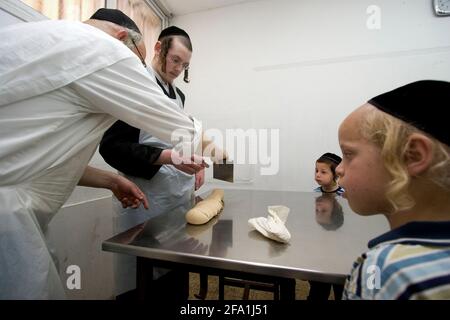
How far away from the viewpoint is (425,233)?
0.39 metres

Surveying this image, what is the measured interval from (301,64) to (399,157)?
1.85 m

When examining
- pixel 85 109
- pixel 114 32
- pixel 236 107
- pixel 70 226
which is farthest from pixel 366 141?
pixel 236 107

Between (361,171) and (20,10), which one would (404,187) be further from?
(20,10)

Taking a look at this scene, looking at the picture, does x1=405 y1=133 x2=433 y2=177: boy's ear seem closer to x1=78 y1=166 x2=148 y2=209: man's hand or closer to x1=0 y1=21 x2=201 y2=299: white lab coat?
x1=0 y1=21 x2=201 y2=299: white lab coat

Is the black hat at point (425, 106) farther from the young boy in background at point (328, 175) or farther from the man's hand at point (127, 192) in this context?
the young boy in background at point (328, 175)

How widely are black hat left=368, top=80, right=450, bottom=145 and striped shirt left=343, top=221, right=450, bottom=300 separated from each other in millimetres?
153

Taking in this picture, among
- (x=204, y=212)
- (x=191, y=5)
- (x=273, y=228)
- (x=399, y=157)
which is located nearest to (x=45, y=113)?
(x=204, y=212)

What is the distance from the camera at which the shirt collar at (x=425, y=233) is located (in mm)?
377

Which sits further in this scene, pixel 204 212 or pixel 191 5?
pixel 191 5

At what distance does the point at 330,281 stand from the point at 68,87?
0.73 metres

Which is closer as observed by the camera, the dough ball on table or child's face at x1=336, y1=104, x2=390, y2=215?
child's face at x1=336, y1=104, x2=390, y2=215

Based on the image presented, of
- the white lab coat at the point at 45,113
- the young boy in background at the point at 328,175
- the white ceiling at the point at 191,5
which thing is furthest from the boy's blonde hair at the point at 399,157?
the white ceiling at the point at 191,5

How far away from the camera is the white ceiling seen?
2.16 metres

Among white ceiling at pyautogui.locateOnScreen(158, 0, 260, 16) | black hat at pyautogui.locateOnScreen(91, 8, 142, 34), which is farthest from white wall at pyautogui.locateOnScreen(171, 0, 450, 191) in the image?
black hat at pyautogui.locateOnScreen(91, 8, 142, 34)
